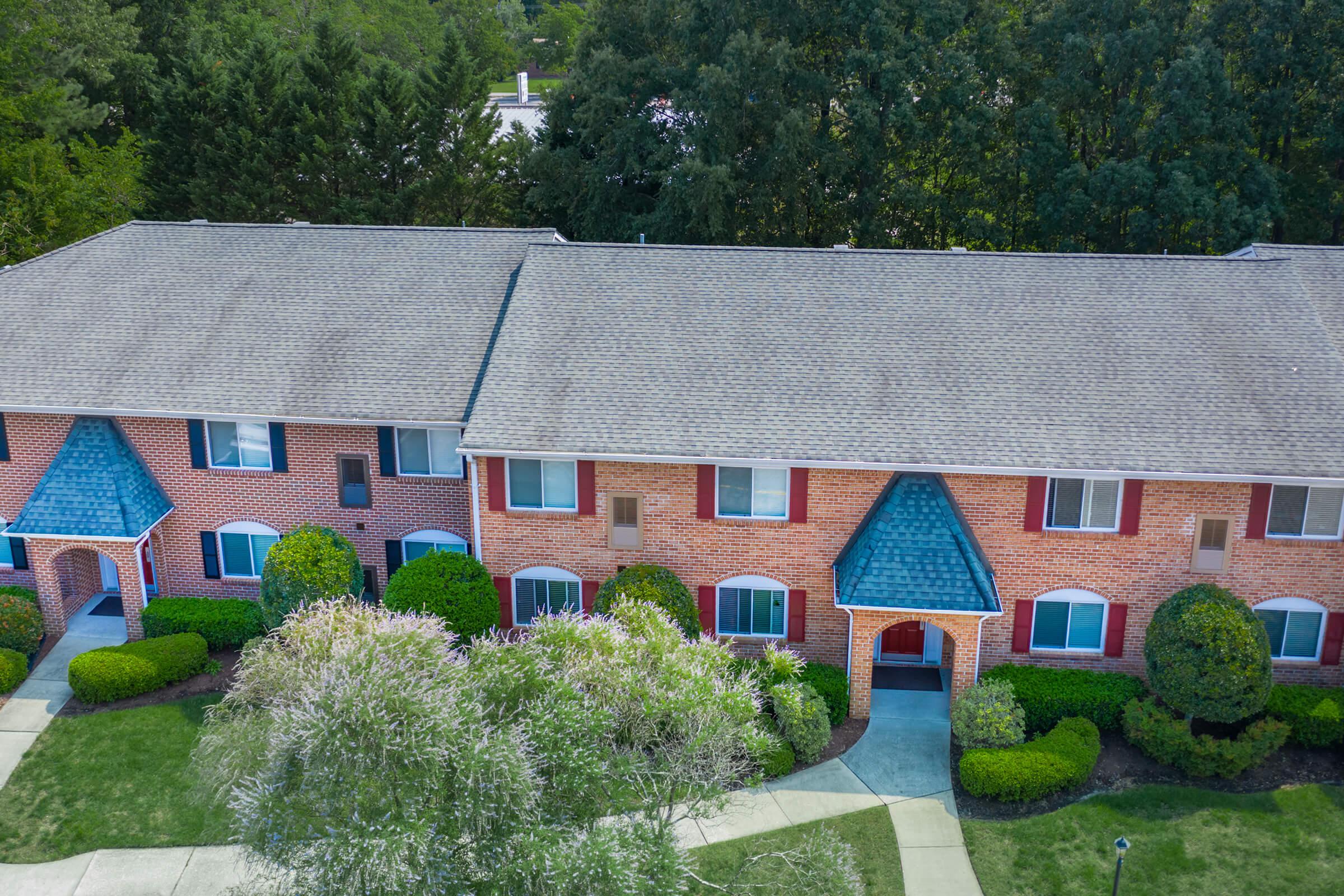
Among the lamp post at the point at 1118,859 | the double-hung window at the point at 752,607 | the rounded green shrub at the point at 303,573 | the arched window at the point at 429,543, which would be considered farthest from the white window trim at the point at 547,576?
the lamp post at the point at 1118,859

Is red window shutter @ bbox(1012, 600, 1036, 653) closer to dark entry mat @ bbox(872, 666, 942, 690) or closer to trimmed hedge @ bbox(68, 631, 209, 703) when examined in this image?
dark entry mat @ bbox(872, 666, 942, 690)

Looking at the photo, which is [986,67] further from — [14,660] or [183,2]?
[183,2]

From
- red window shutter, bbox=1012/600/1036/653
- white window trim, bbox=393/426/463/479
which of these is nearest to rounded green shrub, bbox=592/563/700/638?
white window trim, bbox=393/426/463/479

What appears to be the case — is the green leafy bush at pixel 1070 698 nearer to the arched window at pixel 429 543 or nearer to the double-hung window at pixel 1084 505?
the double-hung window at pixel 1084 505

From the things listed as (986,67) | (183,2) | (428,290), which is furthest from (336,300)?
(183,2)

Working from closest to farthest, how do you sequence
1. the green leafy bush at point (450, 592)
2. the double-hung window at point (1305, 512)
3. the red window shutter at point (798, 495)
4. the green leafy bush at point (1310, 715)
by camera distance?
the green leafy bush at point (1310, 715) < the double-hung window at point (1305, 512) < the green leafy bush at point (450, 592) < the red window shutter at point (798, 495)

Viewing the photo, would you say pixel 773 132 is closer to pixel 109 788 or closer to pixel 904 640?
pixel 904 640

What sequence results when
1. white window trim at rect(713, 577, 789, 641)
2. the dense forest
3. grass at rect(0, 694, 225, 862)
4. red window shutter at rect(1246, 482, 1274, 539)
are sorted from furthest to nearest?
the dense forest
white window trim at rect(713, 577, 789, 641)
red window shutter at rect(1246, 482, 1274, 539)
grass at rect(0, 694, 225, 862)
